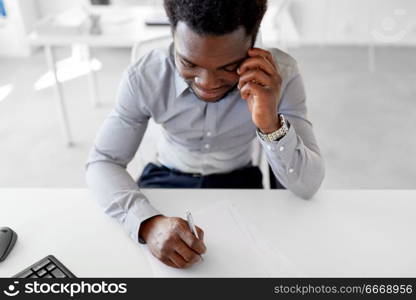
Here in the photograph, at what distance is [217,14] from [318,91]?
232 cm

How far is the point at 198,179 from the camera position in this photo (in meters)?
1.22

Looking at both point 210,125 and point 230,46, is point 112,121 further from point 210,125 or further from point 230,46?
point 230,46

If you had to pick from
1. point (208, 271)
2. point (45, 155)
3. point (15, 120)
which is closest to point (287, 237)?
point (208, 271)

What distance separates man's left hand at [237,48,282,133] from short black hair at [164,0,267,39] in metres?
0.07

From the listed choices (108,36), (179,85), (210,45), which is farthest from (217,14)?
(108,36)

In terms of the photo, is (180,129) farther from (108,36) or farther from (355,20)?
(355,20)

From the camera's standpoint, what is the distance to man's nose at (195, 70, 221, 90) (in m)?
0.87

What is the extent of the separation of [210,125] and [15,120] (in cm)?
195

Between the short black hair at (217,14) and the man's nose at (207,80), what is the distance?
90mm

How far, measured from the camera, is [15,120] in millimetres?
2648

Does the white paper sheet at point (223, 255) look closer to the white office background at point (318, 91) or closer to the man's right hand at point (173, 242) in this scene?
the man's right hand at point (173, 242)

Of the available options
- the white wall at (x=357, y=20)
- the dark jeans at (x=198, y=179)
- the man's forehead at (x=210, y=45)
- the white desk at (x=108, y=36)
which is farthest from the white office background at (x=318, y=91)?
the man's forehead at (x=210, y=45)

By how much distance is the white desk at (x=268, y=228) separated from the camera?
804 millimetres

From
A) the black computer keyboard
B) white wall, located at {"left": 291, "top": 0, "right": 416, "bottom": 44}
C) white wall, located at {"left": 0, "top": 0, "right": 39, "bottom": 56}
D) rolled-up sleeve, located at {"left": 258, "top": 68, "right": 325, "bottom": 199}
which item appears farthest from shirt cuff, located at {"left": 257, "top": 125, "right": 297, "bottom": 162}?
white wall, located at {"left": 0, "top": 0, "right": 39, "bottom": 56}
